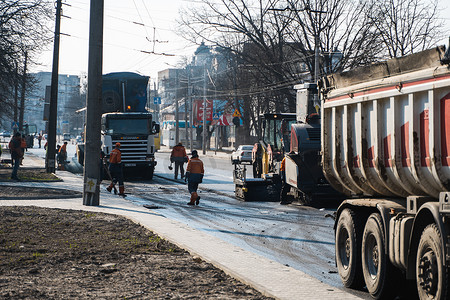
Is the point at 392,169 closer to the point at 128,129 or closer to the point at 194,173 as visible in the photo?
A: the point at 194,173

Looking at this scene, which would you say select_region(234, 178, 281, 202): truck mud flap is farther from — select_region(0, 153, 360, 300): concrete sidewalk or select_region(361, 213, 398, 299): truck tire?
select_region(361, 213, 398, 299): truck tire

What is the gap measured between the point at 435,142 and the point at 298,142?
40.2 ft

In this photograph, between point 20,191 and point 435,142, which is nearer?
point 435,142

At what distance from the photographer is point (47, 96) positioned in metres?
39.9

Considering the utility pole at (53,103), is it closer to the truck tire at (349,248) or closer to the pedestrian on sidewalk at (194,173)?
the pedestrian on sidewalk at (194,173)

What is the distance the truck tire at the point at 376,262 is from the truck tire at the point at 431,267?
900mm

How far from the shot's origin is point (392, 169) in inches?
312

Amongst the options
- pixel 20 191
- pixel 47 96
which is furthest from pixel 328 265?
pixel 47 96

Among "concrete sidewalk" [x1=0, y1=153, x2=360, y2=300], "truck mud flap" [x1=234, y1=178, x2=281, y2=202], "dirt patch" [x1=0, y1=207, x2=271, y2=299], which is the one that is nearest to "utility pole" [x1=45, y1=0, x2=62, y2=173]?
"truck mud flap" [x1=234, y1=178, x2=281, y2=202]

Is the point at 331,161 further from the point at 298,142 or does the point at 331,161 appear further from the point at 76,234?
the point at 298,142

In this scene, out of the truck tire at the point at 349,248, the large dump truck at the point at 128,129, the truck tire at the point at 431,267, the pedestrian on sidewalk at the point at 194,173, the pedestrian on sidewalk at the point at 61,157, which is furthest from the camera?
the pedestrian on sidewalk at the point at 61,157

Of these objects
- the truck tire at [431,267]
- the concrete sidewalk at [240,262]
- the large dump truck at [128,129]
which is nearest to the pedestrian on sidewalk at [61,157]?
the large dump truck at [128,129]

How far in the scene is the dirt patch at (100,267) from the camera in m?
7.68

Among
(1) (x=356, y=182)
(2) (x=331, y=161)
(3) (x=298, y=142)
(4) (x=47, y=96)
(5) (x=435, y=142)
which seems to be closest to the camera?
(5) (x=435, y=142)
